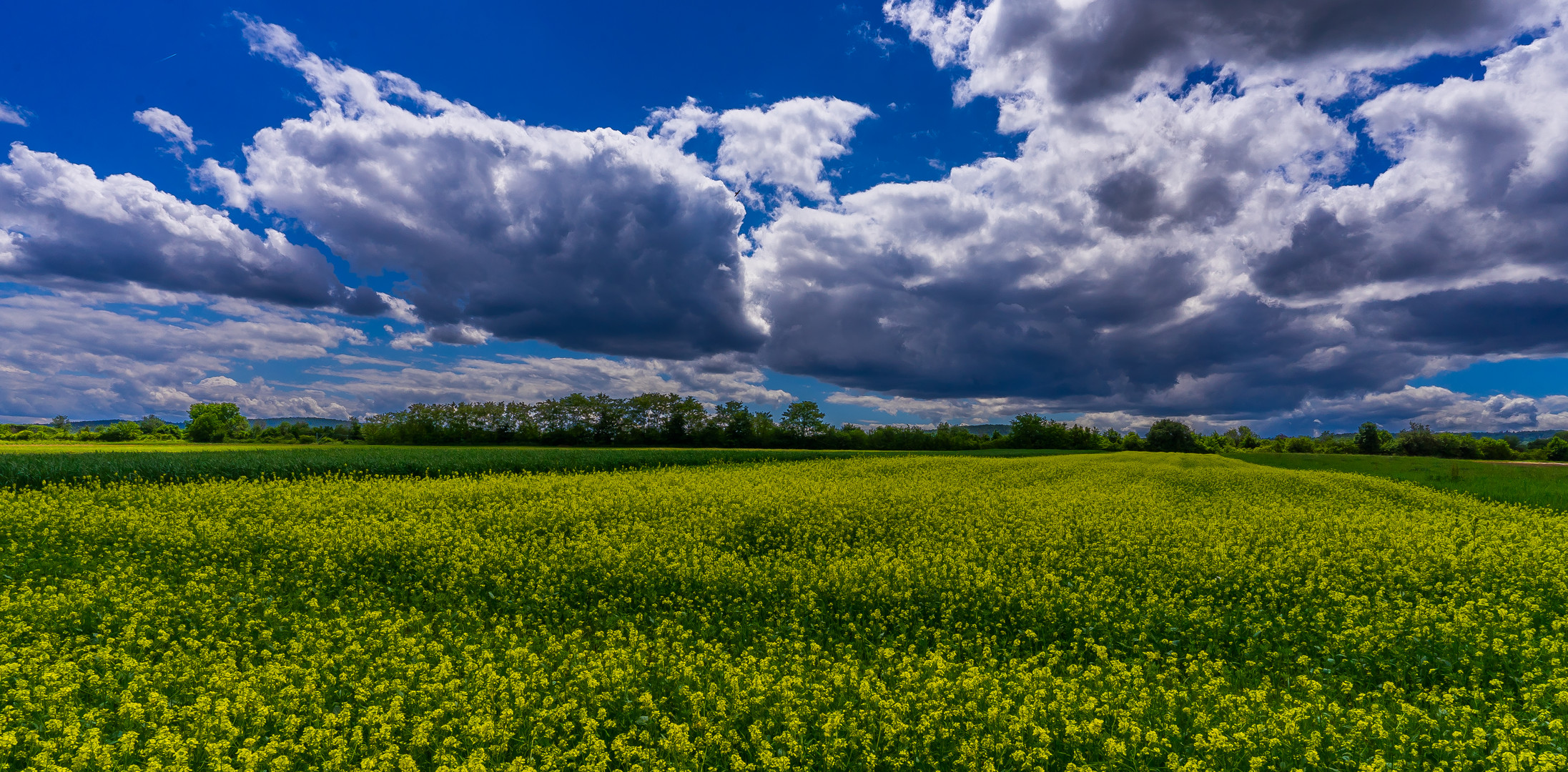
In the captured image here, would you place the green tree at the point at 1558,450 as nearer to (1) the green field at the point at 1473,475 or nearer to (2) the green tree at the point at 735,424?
(1) the green field at the point at 1473,475

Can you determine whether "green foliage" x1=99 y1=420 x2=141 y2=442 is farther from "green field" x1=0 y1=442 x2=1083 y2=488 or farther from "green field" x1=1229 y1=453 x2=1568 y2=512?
"green field" x1=1229 y1=453 x2=1568 y2=512

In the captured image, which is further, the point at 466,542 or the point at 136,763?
the point at 466,542

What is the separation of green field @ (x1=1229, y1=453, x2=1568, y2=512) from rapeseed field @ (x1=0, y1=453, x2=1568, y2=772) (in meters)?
11.5

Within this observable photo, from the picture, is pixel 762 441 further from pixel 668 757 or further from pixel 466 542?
pixel 668 757

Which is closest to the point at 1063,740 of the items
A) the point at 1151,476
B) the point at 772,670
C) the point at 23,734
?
the point at 772,670

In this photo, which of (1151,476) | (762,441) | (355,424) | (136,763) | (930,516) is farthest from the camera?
(355,424)

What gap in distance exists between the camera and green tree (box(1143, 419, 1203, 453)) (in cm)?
9669

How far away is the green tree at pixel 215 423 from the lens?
82.4 metres

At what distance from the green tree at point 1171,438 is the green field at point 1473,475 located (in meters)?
41.2

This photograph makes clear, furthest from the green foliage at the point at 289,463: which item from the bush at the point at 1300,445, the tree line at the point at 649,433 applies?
the bush at the point at 1300,445

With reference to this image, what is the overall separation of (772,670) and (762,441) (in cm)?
7553

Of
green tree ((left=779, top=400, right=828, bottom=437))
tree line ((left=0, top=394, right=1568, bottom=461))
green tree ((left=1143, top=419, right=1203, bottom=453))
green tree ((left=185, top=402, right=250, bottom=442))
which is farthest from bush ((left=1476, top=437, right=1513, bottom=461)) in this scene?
green tree ((left=185, top=402, right=250, bottom=442))

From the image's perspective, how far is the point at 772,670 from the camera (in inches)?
297

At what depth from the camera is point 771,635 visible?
9406 mm
